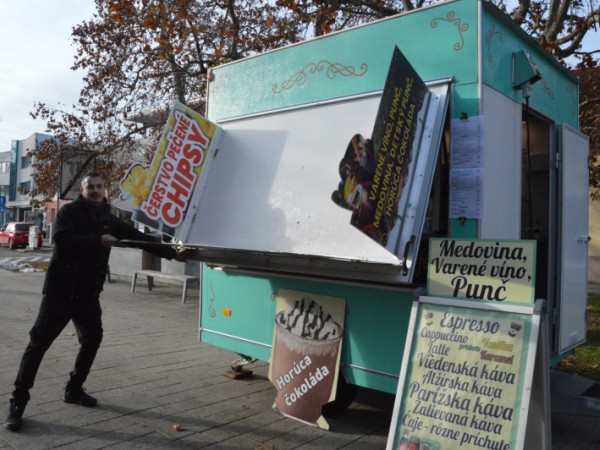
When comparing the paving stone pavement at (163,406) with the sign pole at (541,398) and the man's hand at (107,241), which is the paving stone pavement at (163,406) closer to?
the sign pole at (541,398)

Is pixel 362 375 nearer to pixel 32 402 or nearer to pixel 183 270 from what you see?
pixel 32 402

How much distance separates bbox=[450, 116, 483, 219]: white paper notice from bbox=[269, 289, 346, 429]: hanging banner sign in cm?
114

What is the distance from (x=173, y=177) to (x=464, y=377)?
2.62 m

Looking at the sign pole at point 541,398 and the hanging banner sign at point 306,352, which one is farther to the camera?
the hanging banner sign at point 306,352

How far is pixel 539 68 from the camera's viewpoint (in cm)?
426

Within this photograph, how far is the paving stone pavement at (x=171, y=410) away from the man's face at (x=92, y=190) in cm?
171

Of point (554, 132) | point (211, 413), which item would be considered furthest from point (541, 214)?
point (211, 413)

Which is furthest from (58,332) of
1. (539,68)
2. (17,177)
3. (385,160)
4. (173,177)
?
(17,177)

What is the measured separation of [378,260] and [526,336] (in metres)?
0.94

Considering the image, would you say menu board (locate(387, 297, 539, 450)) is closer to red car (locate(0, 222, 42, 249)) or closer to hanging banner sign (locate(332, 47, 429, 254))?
hanging banner sign (locate(332, 47, 429, 254))

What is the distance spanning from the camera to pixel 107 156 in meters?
14.3

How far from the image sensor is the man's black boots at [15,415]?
12.2ft

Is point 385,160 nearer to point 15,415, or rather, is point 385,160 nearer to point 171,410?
point 171,410

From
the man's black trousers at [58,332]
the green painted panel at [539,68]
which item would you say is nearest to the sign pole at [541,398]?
the green painted panel at [539,68]
